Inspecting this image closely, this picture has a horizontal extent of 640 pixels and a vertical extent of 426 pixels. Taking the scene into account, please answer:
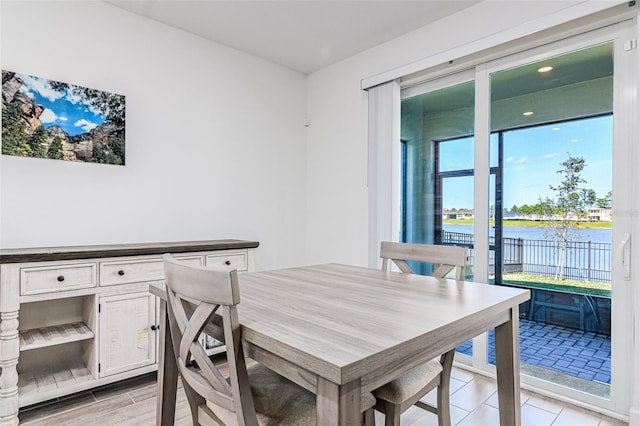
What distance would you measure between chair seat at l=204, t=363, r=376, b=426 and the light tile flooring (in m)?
0.94

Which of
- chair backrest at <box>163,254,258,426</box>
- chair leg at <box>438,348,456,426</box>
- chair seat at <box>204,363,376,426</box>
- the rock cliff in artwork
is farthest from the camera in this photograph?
the rock cliff in artwork

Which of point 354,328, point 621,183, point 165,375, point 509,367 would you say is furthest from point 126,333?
point 621,183

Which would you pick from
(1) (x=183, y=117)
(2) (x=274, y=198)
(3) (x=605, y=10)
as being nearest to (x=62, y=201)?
(1) (x=183, y=117)

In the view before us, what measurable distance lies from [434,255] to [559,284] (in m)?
1.06

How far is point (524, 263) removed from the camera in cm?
255

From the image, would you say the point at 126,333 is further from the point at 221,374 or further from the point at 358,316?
the point at 358,316

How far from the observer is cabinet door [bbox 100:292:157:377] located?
2.24 meters

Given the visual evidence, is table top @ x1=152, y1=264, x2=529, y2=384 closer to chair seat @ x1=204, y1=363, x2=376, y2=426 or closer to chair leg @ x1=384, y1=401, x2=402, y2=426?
chair seat @ x1=204, y1=363, x2=376, y2=426

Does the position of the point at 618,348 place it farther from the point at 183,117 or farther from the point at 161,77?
the point at 161,77

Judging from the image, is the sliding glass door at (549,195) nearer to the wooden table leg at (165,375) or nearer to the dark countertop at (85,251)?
the dark countertop at (85,251)

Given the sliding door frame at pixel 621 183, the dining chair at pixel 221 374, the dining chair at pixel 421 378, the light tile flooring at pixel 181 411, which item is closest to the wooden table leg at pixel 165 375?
the dining chair at pixel 221 374

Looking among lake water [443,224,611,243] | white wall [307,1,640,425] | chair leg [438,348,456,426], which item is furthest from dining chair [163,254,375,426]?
white wall [307,1,640,425]

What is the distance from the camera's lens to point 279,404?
4.04 ft

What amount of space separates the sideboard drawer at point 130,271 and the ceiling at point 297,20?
185 cm
